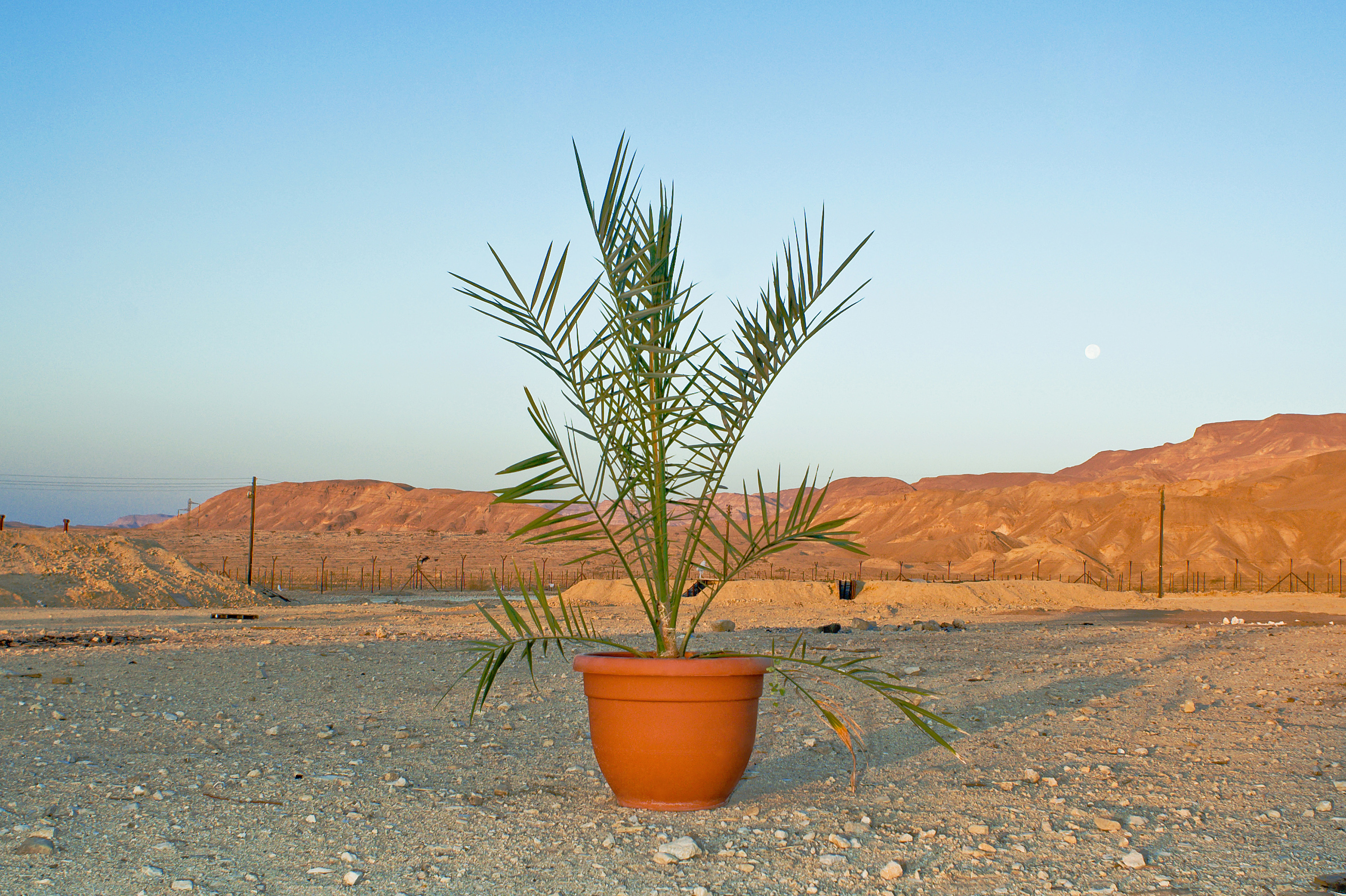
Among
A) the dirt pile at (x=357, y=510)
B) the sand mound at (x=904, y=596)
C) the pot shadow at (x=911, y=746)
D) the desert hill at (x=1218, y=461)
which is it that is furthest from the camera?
the desert hill at (x=1218, y=461)

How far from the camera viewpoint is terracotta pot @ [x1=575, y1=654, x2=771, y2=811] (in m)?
4.36

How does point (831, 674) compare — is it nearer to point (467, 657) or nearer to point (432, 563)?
point (467, 657)

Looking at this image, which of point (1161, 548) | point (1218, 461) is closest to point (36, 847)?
point (1161, 548)

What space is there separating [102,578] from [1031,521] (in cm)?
8552

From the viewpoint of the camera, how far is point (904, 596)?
33.4m

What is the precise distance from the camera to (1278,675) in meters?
10.6

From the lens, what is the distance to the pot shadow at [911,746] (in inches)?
220

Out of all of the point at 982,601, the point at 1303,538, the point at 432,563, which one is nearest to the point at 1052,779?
the point at 982,601

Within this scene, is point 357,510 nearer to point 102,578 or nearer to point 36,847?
point 102,578

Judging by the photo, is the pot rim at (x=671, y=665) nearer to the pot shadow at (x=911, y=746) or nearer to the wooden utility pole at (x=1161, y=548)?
the pot shadow at (x=911, y=746)

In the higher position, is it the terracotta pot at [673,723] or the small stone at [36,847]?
the terracotta pot at [673,723]

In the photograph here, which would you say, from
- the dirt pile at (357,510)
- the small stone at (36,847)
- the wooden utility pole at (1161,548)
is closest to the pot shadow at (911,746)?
the small stone at (36,847)

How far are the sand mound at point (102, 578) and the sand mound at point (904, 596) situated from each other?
460 inches

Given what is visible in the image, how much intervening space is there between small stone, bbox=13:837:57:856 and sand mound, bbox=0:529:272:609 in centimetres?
2631
